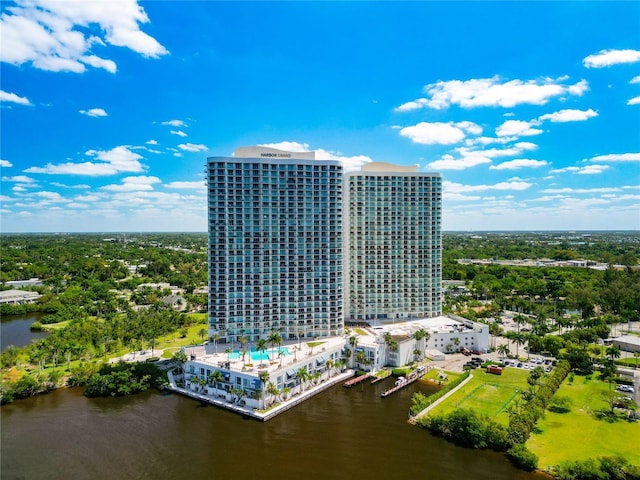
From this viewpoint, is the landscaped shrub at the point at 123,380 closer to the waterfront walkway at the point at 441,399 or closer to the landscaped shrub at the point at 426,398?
the landscaped shrub at the point at 426,398

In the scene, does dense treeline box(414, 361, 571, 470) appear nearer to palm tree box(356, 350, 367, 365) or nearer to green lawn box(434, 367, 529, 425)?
green lawn box(434, 367, 529, 425)

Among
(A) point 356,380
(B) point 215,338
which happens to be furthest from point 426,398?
(B) point 215,338

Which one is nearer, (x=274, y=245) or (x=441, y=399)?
(x=441, y=399)

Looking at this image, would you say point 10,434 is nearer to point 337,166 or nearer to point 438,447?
point 438,447

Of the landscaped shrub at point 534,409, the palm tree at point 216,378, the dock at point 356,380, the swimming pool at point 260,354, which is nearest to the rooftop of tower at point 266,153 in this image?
the swimming pool at point 260,354

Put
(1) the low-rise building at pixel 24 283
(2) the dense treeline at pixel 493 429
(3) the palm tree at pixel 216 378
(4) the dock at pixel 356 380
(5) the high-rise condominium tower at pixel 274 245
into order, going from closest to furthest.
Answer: (2) the dense treeline at pixel 493 429 < (3) the palm tree at pixel 216 378 < (4) the dock at pixel 356 380 < (5) the high-rise condominium tower at pixel 274 245 < (1) the low-rise building at pixel 24 283

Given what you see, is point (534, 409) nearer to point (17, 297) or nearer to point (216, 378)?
point (216, 378)
